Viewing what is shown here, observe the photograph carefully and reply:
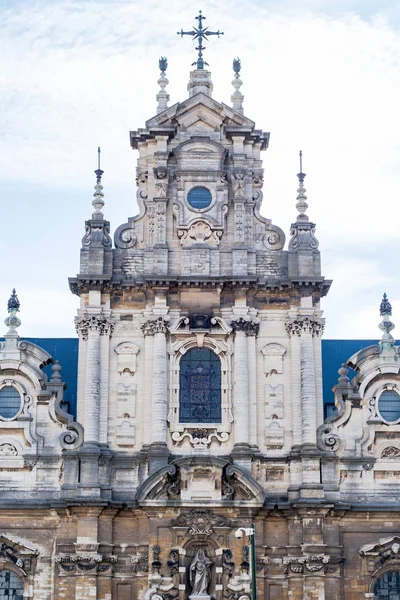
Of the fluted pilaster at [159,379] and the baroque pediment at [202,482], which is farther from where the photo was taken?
the fluted pilaster at [159,379]

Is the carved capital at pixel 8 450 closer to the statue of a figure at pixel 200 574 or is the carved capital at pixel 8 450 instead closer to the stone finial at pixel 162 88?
the statue of a figure at pixel 200 574

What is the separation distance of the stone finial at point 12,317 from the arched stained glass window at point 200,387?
5.48m

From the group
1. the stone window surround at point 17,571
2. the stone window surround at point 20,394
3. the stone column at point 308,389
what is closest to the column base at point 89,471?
the stone window surround at point 20,394

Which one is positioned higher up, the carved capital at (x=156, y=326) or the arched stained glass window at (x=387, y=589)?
the carved capital at (x=156, y=326)

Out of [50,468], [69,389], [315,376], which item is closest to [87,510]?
[50,468]

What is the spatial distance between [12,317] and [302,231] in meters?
9.77

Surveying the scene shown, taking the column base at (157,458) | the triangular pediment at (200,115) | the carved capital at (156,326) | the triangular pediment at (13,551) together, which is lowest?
the triangular pediment at (13,551)

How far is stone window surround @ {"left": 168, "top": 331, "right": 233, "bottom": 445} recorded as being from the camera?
39.0 m

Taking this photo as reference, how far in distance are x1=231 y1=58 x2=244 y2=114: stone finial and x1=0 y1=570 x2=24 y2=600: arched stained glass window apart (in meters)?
16.9

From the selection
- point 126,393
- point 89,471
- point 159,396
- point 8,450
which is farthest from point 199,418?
point 8,450

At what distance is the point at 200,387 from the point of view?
130 ft

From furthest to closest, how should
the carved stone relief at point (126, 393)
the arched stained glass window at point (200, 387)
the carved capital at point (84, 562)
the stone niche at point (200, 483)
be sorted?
1. the arched stained glass window at point (200, 387)
2. the carved stone relief at point (126, 393)
3. the stone niche at point (200, 483)
4. the carved capital at point (84, 562)

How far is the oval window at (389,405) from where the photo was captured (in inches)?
1570

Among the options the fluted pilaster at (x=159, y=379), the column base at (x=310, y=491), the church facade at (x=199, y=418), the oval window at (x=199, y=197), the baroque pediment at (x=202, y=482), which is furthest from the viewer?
the oval window at (x=199, y=197)
